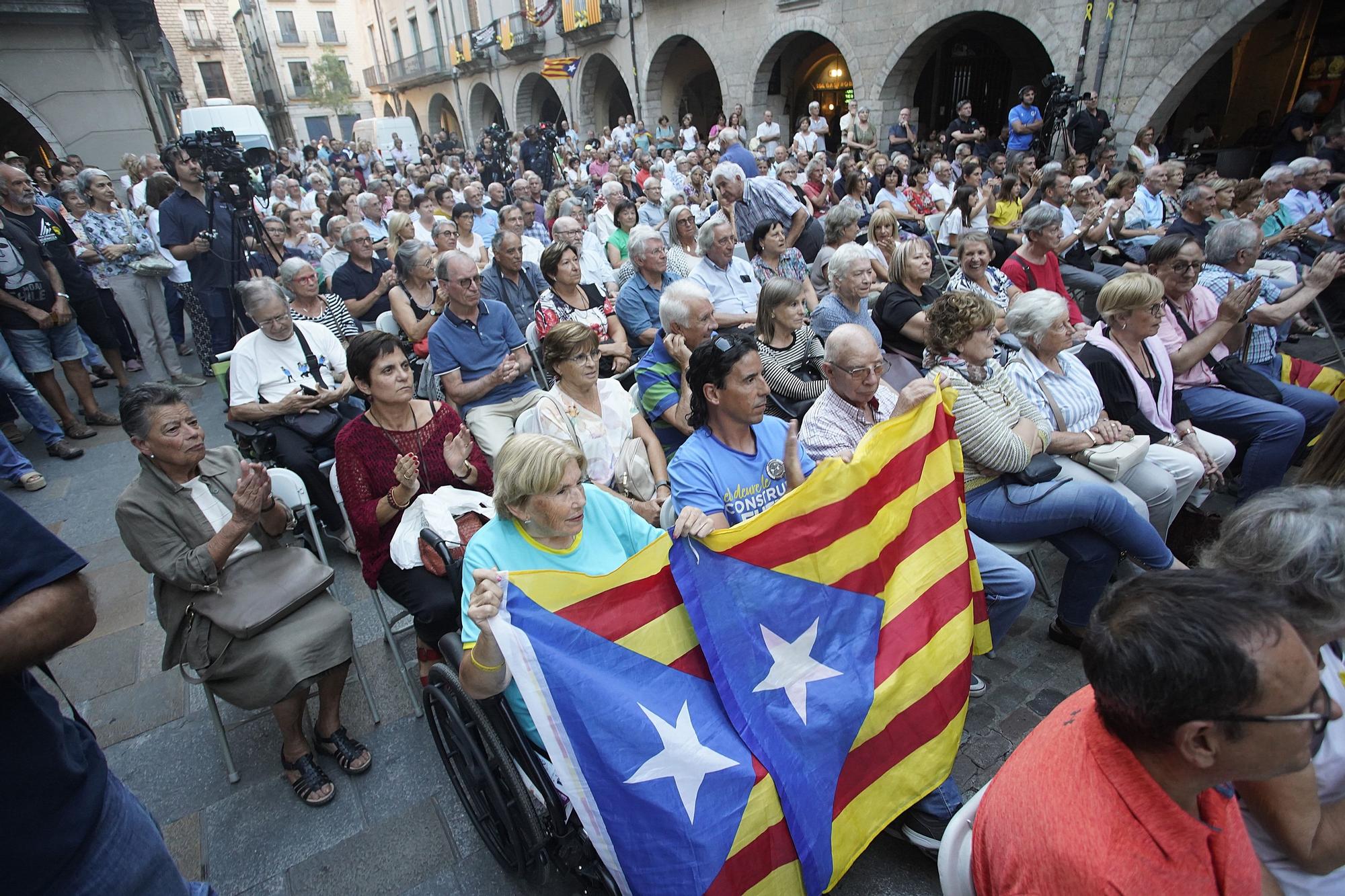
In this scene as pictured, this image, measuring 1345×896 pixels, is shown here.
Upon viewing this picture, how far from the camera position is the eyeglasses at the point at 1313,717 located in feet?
3.91

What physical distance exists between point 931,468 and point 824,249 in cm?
396

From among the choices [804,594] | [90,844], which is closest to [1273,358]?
[804,594]

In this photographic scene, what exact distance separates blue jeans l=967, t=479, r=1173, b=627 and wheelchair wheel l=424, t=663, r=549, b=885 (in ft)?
7.52

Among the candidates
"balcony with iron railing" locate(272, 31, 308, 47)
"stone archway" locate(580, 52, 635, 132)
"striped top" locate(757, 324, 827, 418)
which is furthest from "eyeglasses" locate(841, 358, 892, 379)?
"balcony with iron railing" locate(272, 31, 308, 47)

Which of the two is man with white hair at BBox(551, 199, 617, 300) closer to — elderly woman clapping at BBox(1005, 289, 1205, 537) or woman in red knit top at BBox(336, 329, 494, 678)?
woman in red knit top at BBox(336, 329, 494, 678)

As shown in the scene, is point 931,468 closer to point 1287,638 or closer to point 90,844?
point 1287,638

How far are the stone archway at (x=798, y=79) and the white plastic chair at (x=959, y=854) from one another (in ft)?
67.1

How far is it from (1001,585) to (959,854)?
1592 millimetres

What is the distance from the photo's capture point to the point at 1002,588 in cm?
286

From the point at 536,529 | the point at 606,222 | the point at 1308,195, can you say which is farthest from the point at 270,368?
the point at 1308,195

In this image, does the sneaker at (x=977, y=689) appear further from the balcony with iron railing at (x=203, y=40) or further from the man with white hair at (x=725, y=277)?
the balcony with iron railing at (x=203, y=40)

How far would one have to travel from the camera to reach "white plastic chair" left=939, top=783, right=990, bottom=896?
1456 millimetres

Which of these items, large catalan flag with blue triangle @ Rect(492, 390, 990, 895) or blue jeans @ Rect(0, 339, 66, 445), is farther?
blue jeans @ Rect(0, 339, 66, 445)

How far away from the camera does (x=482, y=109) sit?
124 feet
